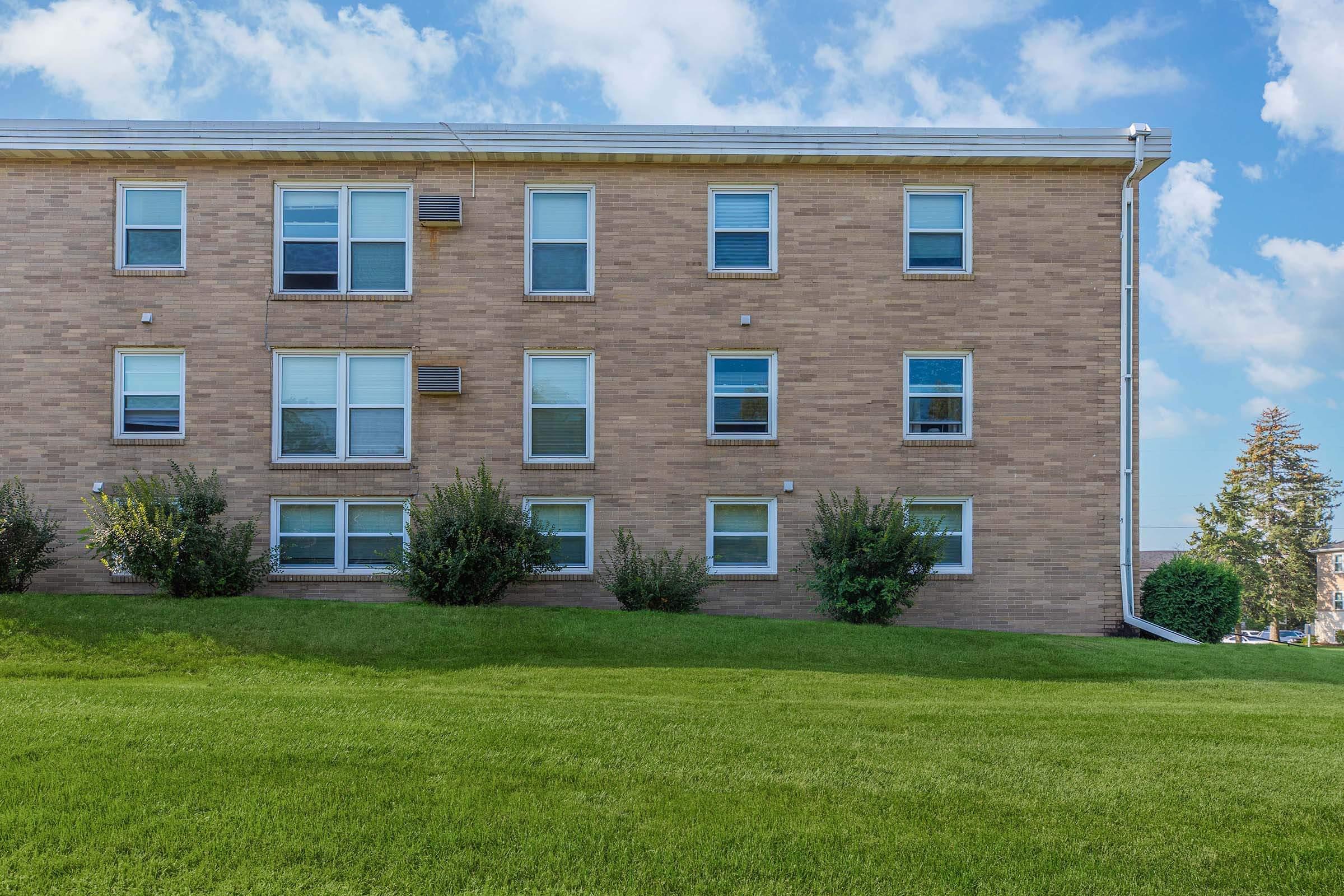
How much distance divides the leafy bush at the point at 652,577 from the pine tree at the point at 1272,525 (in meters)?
44.6

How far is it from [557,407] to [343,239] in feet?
14.3

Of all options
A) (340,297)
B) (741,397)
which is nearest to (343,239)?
(340,297)

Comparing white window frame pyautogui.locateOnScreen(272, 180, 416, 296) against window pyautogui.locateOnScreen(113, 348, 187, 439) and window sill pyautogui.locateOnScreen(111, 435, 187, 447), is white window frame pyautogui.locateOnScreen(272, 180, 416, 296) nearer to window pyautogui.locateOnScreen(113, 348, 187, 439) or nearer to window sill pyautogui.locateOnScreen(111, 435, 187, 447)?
window pyautogui.locateOnScreen(113, 348, 187, 439)

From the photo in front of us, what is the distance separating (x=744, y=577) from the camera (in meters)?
15.8

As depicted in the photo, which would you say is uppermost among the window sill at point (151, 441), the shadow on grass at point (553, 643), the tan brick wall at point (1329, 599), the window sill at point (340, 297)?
the window sill at point (340, 297)

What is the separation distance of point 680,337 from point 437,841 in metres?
11.4

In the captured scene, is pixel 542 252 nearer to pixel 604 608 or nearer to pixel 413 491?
pixel 413 491

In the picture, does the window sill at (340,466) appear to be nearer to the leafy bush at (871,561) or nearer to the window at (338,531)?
the window at (338,531)

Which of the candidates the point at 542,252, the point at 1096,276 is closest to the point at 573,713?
the point at 542,252

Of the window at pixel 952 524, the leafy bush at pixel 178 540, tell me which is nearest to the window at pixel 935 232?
the window at pixel 952 524

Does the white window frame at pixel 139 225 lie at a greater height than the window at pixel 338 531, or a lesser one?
greater

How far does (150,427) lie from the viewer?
51.8 feet

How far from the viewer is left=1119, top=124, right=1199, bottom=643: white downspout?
52.3 feet

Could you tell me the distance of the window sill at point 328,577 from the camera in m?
15.6
